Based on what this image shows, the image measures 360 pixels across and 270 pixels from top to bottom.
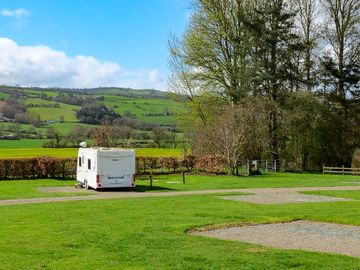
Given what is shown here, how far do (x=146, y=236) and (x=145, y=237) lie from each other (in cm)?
14

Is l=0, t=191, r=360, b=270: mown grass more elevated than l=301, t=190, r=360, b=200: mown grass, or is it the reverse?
l=301, t=190, r=360, b=200: mown grass

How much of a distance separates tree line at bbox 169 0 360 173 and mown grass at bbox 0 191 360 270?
2488cm

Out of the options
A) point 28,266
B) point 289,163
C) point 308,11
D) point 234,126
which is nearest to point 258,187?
point 234,126

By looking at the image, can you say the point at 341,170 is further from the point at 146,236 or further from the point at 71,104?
the point at 71,104

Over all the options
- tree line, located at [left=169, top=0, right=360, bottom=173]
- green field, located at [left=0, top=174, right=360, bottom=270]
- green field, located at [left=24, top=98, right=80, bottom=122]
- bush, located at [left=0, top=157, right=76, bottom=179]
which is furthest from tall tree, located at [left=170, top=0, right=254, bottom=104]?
green field, located at [left=24, top=98, right=80, bottom=122]

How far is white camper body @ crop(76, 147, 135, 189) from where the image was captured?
2723 cm

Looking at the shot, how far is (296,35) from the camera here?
45.3 m

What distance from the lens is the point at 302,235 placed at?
1262cm

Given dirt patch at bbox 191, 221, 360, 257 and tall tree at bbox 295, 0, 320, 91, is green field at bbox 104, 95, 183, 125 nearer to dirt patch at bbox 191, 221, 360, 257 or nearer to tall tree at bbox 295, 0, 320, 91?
tall tree at bbox 295, 0, 320, 91

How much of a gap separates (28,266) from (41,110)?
80.6 metres

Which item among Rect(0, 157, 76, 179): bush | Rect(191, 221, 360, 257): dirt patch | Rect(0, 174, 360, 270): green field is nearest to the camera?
Rect(0, 174, 360, 270): green field

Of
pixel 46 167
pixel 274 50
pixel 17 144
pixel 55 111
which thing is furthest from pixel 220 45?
pixel 55 111

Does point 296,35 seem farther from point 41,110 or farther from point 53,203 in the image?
point 41,110

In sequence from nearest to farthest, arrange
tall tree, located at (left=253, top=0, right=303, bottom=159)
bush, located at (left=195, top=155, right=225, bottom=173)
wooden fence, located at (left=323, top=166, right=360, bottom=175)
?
bush, located at (left=195, top=155, right=225, bottom=173)
wooden fence, located at (left=323, top=166, right=360, bottom=175)
tall tree, located at (left=253, top=0, right=303, bottom=159)
